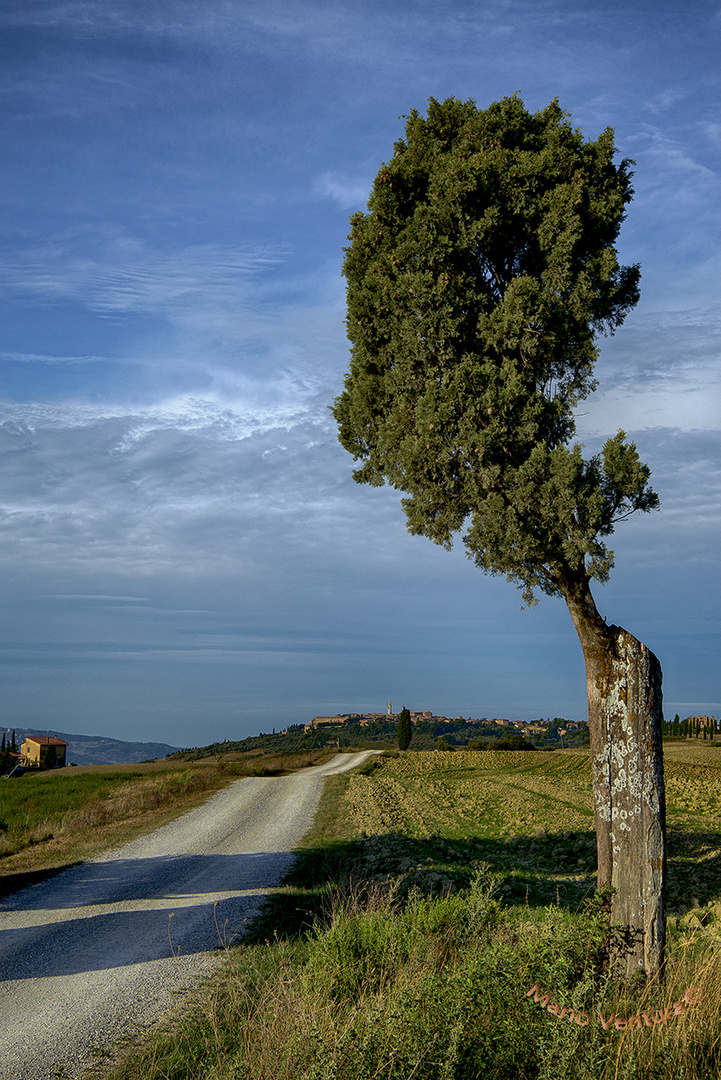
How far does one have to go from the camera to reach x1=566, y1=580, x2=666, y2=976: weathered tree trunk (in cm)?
730

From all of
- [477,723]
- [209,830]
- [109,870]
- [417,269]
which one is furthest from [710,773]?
[477,723]

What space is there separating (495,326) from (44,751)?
306 feet

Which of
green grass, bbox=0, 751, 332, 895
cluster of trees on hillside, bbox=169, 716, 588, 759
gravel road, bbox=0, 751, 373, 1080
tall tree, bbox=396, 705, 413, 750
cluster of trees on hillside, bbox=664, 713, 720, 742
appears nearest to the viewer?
gravel road, bbox=0, 751, 373, 1080

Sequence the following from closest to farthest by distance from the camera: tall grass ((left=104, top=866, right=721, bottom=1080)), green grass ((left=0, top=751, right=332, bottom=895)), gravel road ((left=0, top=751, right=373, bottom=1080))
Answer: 1. tall grass ((left=104, top=866, right=721, bottom=1080))
2. gravel road ((left=0, top=751, right=373, bottom=1080))
3. green grass ((left=0, top=751, right=332, bottom=895))

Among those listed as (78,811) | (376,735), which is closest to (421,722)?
(376,735)

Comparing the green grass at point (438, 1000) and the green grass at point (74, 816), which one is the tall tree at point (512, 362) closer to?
the green grass at point (438, 1000)

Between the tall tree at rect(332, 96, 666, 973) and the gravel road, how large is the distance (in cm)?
558

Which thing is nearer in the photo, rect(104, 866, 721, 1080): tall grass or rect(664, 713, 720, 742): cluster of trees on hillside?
rect(104, 866, 721, 1080): tall grass

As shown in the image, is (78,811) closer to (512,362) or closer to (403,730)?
(512,362)

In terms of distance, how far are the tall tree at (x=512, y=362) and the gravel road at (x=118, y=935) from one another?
18.3 feet

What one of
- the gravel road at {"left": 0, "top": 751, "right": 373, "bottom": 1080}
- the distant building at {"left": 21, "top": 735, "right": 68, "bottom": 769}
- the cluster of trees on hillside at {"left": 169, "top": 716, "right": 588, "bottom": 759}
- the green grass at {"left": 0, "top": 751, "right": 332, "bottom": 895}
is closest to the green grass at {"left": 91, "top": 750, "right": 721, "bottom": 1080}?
the gravel road at {"left": 0, "top": 751, "right": 373, "bottom": 1080}

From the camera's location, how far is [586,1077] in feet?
14.2

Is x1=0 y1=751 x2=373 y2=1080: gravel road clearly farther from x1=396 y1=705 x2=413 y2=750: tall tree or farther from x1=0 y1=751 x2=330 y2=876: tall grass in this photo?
x1=396 y1=705 x2=413 y2=750: tall tree

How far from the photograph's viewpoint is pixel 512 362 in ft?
30.9
